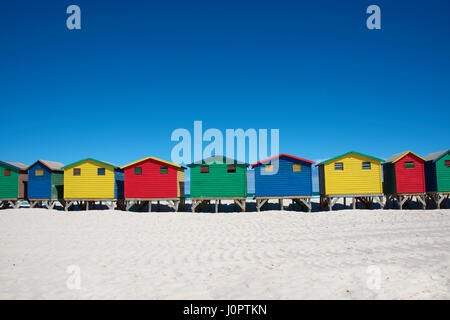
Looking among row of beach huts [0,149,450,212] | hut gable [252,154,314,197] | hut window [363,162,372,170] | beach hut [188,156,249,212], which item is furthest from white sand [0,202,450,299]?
hut window [363,162,372,170]

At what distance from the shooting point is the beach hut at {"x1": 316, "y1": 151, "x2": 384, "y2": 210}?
76.0 ft

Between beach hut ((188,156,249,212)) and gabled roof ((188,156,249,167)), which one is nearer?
gabled roof ((188,156,249,167))

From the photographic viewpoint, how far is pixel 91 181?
24594 mm

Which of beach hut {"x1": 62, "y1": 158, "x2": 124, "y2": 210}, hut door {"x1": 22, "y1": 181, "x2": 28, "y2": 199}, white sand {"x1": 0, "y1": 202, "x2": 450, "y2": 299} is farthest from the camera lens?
hut door {"x1": 22, "y1": 181, "x2": 28, "y2": 199}

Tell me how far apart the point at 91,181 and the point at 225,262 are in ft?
66.0

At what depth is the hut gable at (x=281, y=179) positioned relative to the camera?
2275 cm

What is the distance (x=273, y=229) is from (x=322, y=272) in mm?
7690

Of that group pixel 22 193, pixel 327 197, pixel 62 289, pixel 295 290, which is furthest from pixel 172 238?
pixel 22 193

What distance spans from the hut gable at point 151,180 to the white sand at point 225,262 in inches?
349

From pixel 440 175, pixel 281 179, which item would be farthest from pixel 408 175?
pixel 281 179

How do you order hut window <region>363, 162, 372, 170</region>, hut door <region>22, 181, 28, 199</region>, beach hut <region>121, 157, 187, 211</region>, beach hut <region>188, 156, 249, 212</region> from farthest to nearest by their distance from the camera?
hut door <region>22, 181, 28, 199</region>
beach hut <region>121, 157, 187, 211</region>
hut window <region>363, 162, 372, 170</region>
beach hut <region>188, 156, 249, 212</region>

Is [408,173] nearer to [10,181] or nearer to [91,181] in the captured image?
[91,181]

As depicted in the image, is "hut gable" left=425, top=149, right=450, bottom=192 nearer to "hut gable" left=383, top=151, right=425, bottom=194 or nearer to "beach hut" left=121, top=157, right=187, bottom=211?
"hut gable" left=383, top=151, right=425, bottom=194

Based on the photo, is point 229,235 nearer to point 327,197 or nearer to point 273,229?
point 273,229
